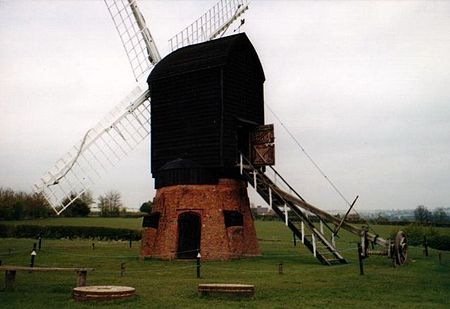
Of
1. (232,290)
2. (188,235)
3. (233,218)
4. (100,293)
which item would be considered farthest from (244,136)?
(100,293)

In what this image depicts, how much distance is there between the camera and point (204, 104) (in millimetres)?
23516

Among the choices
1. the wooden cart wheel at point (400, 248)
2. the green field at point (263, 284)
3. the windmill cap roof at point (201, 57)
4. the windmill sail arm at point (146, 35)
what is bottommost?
the green field at point (263, 284)

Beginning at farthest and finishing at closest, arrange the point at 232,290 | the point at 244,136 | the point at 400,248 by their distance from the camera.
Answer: the point at 244,136
the point at 400,248
the point at 232,290

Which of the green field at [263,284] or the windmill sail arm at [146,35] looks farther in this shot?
the windmill sail arm at [146,35]

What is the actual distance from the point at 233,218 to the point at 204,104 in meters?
5.96

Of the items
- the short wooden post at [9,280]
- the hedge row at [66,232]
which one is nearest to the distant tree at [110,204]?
the hedge row at [66,232]

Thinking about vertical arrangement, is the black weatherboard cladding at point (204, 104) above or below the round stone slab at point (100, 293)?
above

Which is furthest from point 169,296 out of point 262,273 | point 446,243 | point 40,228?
point 40,228

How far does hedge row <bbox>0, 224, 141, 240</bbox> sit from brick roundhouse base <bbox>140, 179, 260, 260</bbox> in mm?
23025

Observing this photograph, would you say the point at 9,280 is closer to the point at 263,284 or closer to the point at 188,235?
the point at 263,284

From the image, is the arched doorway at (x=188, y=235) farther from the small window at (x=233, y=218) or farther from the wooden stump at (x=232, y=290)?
the wooden stump at (x=232, y=290)

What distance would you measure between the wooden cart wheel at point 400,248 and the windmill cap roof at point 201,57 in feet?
37.6

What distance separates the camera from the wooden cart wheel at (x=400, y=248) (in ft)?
60.6

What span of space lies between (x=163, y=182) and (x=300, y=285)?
38.4ft
